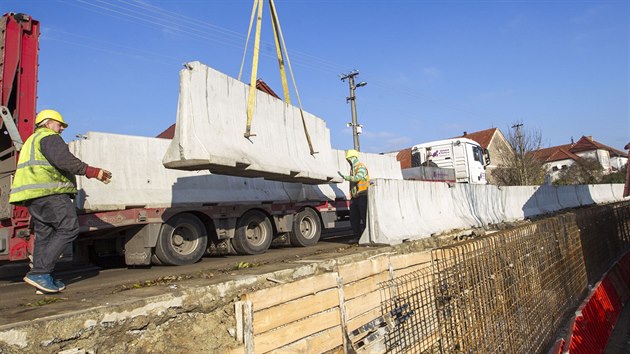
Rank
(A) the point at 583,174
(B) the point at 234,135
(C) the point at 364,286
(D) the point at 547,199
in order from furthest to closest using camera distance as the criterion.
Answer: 1. (A) the point at 583,174
2. (D) the point at 547,199
3. (B) the point at 234,135
4. (C) the point at 364,286

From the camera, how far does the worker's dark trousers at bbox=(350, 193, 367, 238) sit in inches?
304

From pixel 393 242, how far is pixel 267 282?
3174 mm

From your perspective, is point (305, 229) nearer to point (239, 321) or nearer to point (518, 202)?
point (239, 321)

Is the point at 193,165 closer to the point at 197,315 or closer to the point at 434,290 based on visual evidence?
the point at 197,315

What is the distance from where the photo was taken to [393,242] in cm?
695

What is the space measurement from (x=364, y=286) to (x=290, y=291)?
4.27ft

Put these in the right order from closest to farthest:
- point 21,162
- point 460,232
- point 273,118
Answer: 1. point 21,162
2. point 273,118
3. point 460,232

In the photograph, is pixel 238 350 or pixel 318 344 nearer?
pixel 238 350

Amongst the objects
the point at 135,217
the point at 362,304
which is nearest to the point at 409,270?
the point at 362,304

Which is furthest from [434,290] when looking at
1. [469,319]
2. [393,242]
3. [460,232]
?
[460,232]

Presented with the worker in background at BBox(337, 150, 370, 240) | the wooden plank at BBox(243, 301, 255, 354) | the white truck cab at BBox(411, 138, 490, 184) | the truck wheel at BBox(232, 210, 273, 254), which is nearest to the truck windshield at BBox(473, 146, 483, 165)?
the white truck cab at BBox(411, 138, 490, 184)

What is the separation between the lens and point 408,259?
6.01 metres

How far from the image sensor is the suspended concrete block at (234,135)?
5.27 m

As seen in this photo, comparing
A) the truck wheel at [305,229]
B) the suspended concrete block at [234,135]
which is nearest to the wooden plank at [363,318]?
the suspended concrete block at [234,135]
